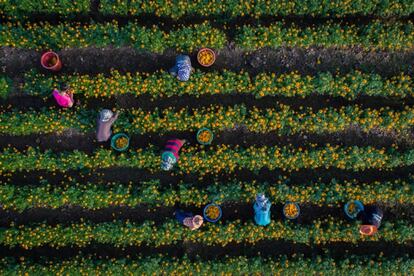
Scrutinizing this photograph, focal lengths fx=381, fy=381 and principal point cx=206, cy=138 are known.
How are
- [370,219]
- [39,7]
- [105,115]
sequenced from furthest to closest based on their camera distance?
[370,219] → [39,7] → [105,115]

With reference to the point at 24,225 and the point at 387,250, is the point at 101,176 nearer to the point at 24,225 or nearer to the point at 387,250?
the point at 24,225

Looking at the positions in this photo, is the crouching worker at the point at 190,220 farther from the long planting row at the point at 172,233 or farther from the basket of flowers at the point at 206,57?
the basket of flowers at the point at 206,57

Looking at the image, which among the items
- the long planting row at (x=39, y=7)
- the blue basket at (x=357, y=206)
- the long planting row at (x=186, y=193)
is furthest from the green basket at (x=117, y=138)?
the blue basket at (x=357, y=206)

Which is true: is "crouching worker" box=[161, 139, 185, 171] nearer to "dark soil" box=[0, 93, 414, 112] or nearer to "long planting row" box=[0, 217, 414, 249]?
"dark soil" box=[0, 93, 414, 112]

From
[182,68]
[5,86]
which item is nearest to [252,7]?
[182,68]

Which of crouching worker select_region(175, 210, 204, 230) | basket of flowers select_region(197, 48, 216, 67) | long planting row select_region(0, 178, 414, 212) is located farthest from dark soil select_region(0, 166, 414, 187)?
basket of flowers select_region(197, 48, 216, 67)

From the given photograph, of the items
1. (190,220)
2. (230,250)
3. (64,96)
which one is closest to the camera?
(64,96)

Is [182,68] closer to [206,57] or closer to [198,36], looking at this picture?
[206,57]
